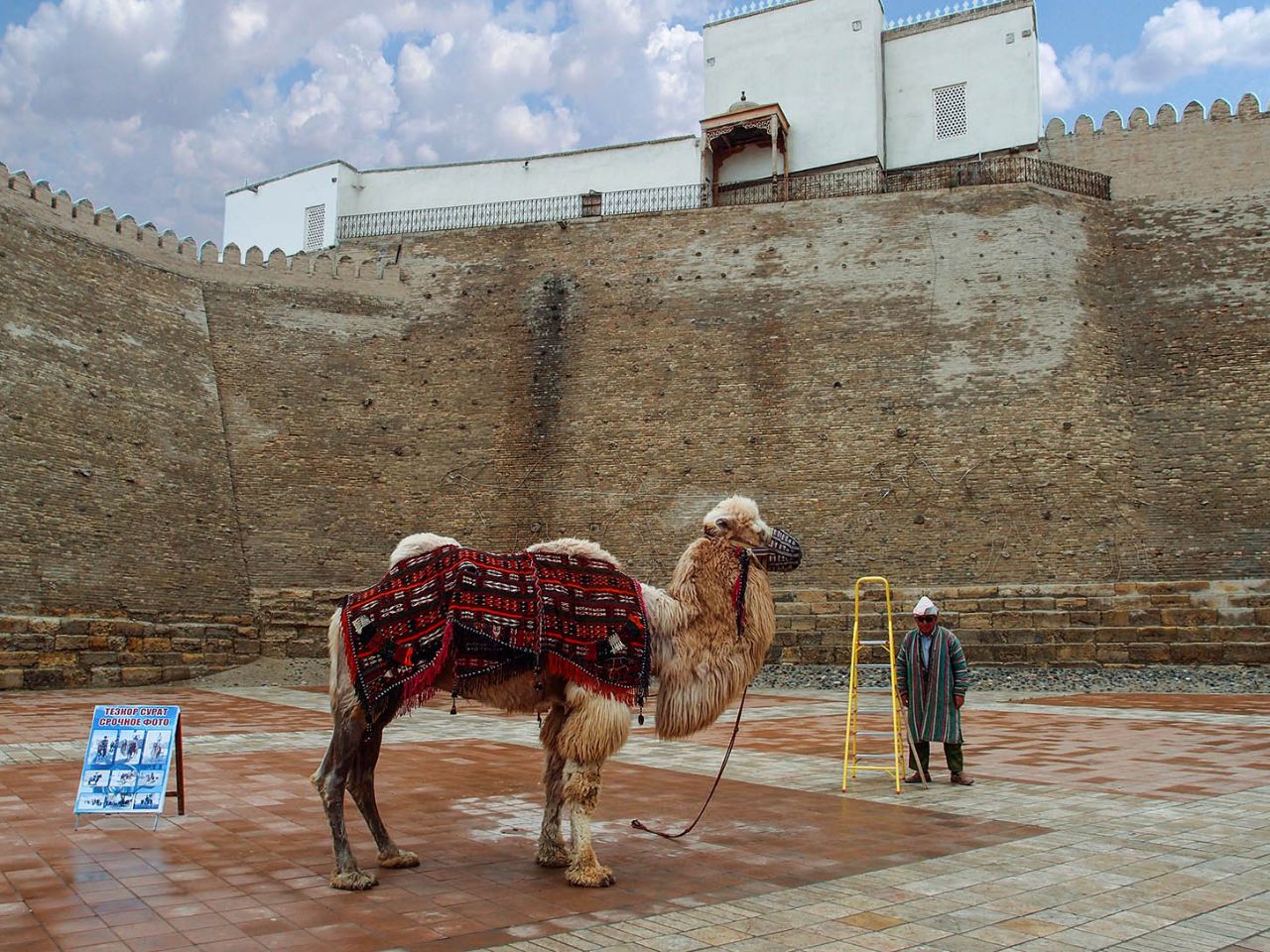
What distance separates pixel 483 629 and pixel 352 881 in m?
1.18

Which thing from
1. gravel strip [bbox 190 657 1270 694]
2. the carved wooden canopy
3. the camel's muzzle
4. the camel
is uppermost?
the carved wooden canopy

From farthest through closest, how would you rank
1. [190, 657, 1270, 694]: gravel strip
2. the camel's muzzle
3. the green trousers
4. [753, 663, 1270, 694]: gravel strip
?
[190, 657, 1270, 694]: gravel strip → [753, 663, 1270, 694]: gravel strip → the green trousers → the camel's muzzle

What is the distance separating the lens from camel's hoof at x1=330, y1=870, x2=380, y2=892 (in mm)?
4102

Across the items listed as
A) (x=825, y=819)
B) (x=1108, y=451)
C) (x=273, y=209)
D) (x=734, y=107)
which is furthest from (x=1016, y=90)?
(x=825, y=819)

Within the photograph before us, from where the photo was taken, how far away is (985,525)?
18.9 meters

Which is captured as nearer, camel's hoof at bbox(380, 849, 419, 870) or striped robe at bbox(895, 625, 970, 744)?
camel's hoof at bbox(380, 849, 419, 870)

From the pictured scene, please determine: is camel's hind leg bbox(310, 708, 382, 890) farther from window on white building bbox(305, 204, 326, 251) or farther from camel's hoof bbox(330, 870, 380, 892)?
window on white building bbox(305, 204, 326, 251)

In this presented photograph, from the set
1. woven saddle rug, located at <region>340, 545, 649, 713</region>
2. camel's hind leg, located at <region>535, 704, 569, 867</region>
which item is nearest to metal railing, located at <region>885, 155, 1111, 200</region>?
woven saddle rug, located at <region>340, 545, 649, 713</region>

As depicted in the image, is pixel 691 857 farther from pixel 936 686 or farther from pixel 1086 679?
pixel 1086 679

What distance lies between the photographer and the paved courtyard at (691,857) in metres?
3.54

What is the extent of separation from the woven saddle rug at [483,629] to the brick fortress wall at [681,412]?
495 inches

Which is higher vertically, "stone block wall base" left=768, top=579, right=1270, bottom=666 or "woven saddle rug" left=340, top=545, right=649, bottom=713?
"woven saddle rug" left=340, top=545, right=649, bottom=713

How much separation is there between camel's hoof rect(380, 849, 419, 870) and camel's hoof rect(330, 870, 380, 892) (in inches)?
14.6

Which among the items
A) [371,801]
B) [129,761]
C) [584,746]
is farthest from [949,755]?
[129,761]
